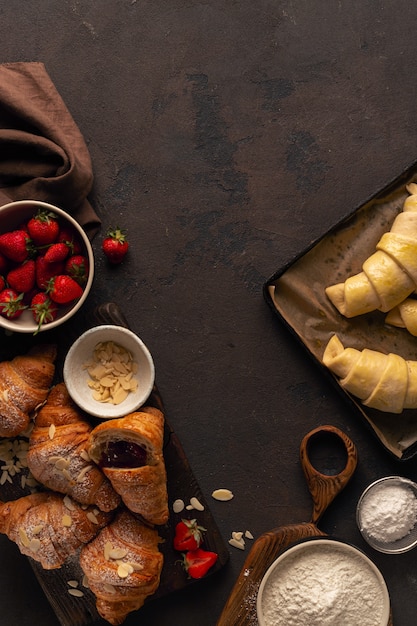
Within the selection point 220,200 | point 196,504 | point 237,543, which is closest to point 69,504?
point 196,504

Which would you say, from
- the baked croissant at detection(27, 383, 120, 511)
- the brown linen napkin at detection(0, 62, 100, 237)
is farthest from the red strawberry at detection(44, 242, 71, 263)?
the baked croissant at detection(27, 383, 120, 511)

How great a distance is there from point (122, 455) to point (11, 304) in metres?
0.71

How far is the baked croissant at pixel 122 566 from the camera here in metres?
2.70

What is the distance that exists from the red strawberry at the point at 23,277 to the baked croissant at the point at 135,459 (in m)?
0.61

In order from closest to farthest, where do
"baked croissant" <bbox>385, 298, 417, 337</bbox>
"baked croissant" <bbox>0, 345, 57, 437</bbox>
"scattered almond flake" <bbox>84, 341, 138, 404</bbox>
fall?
"baked croissant" <bbox>0, 345, 57, 437</bbox>
"scattered almond flake" <bbox>84, 341, 138, 404</bbox>
"baked croissant" <bbox>385, 298, 417, 337</bbox>

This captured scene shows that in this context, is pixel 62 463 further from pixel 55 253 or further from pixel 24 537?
pixel 55 253

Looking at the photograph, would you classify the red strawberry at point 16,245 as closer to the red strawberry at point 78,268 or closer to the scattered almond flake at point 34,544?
the red strawberry at point 78,268

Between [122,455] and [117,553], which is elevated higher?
[122,455]

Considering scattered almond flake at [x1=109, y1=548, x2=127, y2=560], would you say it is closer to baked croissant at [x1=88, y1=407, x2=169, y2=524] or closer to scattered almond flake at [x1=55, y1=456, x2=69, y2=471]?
baked croissant at [x1=88, y1=407, x2=169, y2=524]

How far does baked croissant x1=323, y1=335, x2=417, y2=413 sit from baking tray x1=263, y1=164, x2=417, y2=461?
57 mm

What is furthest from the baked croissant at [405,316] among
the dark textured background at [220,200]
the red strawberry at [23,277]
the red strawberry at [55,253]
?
the red strawberry at [23,277]

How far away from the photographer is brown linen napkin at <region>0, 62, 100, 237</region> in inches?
112

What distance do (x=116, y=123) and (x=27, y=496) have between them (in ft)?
5.24

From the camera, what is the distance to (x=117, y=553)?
272 cm
